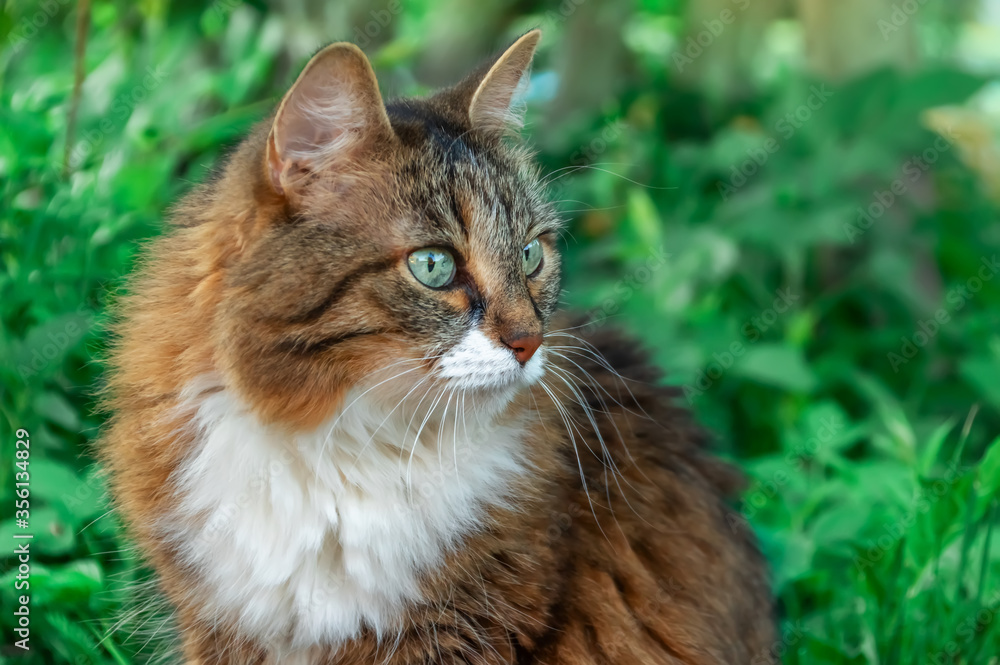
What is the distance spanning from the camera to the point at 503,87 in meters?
2.10

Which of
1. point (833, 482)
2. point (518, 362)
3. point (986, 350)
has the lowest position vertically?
point (833, 482)

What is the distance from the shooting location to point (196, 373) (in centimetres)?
179

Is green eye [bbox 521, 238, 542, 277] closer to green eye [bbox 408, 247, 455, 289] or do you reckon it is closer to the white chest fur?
green eye [bbox 408, 247, 455, 289]

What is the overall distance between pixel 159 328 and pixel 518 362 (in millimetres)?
817

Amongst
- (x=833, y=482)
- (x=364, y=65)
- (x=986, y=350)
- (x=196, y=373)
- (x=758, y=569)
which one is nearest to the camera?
(x=364, y=65)

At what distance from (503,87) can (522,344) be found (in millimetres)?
729

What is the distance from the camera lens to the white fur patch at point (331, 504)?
1.75 m

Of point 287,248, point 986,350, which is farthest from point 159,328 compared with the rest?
point 986,350

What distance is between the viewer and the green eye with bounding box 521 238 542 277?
2.01 meters

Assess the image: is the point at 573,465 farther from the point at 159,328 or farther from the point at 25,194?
the point at 25,194

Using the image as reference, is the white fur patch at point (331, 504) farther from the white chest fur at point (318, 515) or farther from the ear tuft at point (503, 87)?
the ear tuft at point (503, 87)

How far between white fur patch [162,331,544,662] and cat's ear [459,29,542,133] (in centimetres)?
64

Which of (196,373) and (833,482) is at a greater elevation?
(196,373)

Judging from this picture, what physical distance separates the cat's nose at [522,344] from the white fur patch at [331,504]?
20 mm
